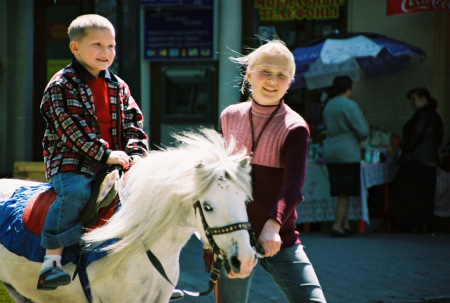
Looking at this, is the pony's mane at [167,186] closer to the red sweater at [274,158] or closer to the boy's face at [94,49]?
the red sweater at [274,158]

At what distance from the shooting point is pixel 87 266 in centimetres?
291

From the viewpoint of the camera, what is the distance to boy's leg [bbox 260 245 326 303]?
2844 mm

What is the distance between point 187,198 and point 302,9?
7.94 m

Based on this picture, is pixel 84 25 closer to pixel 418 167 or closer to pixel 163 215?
pixel 163 215

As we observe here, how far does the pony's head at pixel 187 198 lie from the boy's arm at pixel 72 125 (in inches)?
9.4

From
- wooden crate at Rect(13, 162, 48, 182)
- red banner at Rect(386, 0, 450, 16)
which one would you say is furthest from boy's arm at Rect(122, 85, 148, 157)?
red banner at Rect(386, 0, 450, 16)

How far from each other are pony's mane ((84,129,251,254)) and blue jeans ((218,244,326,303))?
0.46m

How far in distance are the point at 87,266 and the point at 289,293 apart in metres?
0.94

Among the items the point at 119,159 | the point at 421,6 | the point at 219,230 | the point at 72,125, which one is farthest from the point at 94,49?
the point at 421,6

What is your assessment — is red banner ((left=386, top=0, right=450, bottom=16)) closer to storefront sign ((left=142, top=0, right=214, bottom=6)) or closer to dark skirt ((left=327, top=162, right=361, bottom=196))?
dark skirt ((left=327, top=162, right=361, bottom=196))

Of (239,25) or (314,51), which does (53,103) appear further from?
(239,25)

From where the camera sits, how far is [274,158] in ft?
9.48

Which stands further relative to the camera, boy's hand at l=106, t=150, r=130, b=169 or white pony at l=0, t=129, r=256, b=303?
boy's hand at l=106, t=150, r=130, b=169

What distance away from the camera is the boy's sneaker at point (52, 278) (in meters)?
2.82
